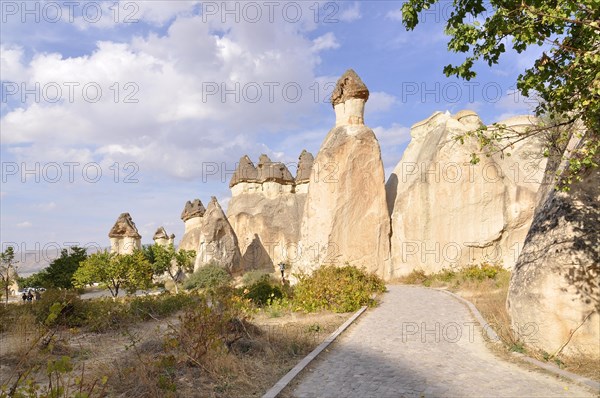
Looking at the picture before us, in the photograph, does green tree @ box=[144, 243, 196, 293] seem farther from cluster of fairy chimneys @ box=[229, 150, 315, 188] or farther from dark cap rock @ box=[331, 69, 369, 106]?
dark cap rock @ box=[331, 69, 369, 106]

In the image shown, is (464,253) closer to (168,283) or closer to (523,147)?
(523,147)

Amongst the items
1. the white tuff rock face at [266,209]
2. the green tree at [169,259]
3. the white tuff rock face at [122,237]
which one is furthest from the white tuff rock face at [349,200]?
the white tuff rock face at [122,237]

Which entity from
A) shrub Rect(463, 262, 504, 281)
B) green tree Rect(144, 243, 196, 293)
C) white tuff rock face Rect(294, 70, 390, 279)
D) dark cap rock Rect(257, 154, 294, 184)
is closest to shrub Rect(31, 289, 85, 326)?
white tuff rock face Rect(294, 70, 390, 279)

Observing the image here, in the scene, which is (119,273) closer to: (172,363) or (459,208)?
(459,208)

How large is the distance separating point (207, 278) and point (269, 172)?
17462 mm

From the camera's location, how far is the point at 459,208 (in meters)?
23.1

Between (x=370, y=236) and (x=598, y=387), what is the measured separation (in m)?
18.6

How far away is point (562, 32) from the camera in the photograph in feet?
16.5

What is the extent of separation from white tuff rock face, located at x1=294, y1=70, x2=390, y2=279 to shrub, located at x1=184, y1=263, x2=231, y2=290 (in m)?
7.78

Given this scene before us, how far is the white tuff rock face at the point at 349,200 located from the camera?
933 inches

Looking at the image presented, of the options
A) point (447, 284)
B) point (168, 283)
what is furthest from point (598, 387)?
point (168, 283)

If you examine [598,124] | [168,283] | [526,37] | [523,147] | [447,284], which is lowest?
[168,283]

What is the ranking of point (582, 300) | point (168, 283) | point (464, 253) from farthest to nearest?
point (168, 283) → point (464, 253) → point (582, 300)

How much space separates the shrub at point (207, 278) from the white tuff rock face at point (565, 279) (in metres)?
24.1
